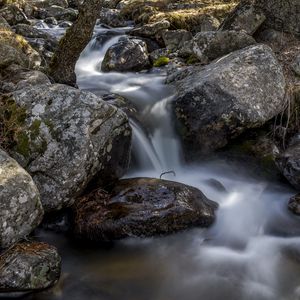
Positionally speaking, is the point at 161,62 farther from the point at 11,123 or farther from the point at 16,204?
the point at 16,204

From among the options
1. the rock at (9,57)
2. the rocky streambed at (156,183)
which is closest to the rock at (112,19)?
the rocky streambed at (156,183)

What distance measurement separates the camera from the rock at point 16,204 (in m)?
4.19

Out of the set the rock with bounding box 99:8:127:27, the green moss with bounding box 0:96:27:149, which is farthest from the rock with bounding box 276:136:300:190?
the rock with bounding box 99:8:127:27

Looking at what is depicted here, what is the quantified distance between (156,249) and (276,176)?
254cm

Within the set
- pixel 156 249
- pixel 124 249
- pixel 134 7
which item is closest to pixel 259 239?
pixel 156 249

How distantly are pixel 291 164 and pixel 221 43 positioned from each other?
3.51 m

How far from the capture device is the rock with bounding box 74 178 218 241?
4.87 meters

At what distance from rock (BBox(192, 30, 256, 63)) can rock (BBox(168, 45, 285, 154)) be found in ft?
4.46

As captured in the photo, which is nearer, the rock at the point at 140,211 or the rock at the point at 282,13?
the rock at the point at 140,211

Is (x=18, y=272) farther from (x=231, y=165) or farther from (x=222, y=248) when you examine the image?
(x=231, y=165)

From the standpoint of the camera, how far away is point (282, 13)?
31.1ft

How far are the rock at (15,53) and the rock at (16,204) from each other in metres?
3.43

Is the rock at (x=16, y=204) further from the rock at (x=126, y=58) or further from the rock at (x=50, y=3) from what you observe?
the rock at (x=50, y=3)

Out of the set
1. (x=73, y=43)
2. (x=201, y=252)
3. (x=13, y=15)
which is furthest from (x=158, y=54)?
(x=13, y=15)
